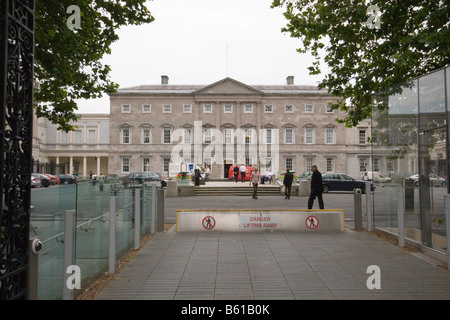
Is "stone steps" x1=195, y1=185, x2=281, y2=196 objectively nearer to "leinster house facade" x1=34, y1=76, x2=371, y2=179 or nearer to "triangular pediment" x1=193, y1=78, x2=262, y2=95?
"leinster house facade" x1=34, y1=76, x2=371, y2=179

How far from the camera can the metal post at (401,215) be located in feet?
30.3

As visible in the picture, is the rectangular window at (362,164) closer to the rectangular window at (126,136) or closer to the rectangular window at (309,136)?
the rectangular window at (309,136)

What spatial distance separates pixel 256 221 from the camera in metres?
11.1

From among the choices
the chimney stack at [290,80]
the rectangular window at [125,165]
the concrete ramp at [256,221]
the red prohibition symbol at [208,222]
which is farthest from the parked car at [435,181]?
the chimney stack at [290,80]

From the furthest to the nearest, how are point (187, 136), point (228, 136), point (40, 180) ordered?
point (187, 136) → point (228, 136) → point (40, 180)

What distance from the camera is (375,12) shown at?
11.5 m

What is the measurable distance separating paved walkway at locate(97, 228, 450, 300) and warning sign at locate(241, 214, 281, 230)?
1.06m

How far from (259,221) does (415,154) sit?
4499 millimetres

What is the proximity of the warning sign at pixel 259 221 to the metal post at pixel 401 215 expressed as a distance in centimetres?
321

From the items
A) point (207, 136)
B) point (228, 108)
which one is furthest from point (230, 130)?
point (207, 136)

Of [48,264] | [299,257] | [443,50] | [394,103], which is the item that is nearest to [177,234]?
[299,257]

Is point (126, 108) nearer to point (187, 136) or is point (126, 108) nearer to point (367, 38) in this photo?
point (187, 136)

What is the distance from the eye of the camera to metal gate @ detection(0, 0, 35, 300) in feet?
11.3

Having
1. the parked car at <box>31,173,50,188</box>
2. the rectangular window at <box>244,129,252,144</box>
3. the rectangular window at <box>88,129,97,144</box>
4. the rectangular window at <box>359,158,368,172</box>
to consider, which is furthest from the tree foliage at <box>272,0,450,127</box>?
the rectangular window at <box>88,129,97,144</box>
